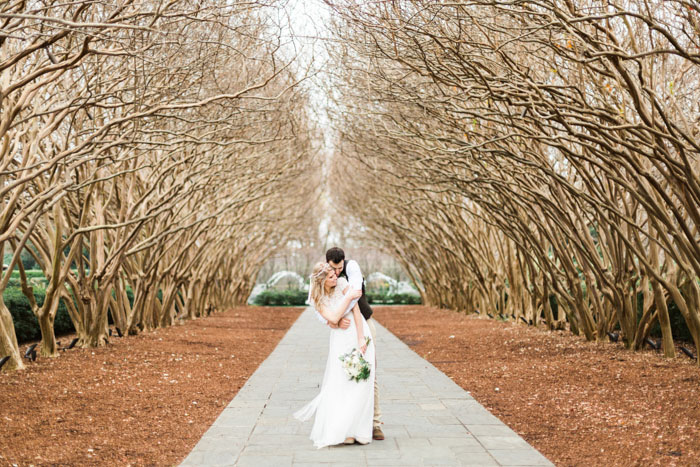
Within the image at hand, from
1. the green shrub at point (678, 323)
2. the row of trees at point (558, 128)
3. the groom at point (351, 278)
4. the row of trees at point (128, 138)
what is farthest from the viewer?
the green shrub at point (678, 323)

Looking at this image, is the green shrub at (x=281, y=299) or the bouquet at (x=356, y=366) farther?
the green shrub at (x=281, y=299)

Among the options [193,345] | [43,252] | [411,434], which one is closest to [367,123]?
[193,345]

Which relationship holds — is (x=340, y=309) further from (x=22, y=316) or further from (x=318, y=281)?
(x=22, y=316)

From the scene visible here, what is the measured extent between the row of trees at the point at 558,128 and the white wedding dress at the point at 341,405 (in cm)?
342

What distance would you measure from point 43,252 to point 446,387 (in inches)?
290

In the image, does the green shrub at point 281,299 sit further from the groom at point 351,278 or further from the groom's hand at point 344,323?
the groom's hand at point 344,323

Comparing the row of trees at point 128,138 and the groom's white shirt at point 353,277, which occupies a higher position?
the row of trees at point 128,138

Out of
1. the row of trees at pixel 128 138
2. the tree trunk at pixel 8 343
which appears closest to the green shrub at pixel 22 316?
the row of trees at pixel 128 138

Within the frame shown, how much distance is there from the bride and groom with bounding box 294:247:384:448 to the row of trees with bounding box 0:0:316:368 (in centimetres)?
275

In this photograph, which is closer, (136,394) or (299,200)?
(136,394)

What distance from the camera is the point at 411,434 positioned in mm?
7066

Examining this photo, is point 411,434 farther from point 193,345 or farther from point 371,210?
point 371,210

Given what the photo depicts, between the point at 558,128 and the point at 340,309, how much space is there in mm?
4826

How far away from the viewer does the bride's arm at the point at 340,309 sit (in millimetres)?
6652
